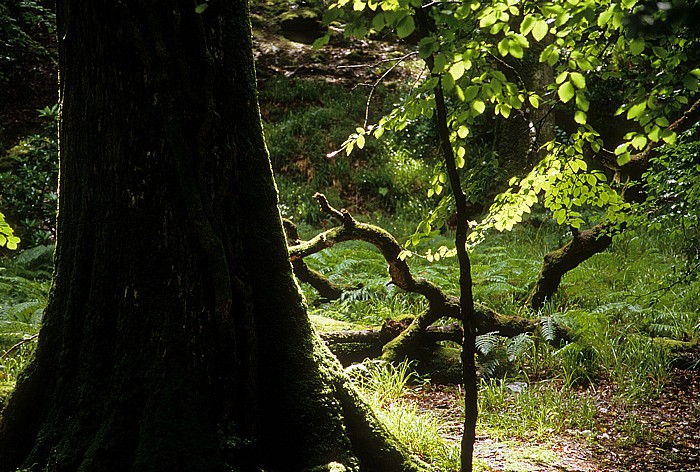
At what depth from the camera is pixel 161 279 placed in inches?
93.0

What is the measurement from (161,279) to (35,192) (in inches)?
295

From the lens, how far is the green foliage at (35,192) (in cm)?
848

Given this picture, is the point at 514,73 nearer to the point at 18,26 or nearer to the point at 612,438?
the point at 612,438

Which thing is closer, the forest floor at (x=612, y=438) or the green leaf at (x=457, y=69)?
the green leaf at (x=457, y=69)

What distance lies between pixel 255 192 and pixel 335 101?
12660 mm

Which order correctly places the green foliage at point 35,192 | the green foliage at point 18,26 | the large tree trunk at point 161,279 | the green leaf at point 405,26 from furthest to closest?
the green foliage at point 18,26
the green foliage at point 35,192
the large tree trunk at point 161,279
the green leaf at point 405,26

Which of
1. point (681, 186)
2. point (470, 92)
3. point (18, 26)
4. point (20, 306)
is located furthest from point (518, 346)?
point (18, 26)

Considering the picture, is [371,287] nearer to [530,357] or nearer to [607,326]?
[530,357]

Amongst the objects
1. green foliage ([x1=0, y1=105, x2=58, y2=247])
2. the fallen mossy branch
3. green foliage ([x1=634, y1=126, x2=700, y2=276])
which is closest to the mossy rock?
the fallen mossy branch

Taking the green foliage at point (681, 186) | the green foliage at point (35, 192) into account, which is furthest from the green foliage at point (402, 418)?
the green foliage at point (35, 192)

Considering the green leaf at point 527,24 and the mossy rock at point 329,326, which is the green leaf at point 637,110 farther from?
the mossy rock at point 329,326

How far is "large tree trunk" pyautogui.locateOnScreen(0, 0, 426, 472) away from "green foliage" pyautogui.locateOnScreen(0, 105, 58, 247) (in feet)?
22.3

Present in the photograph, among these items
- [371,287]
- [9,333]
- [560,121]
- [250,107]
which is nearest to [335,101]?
[560,121]

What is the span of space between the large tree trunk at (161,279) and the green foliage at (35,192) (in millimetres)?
6788
